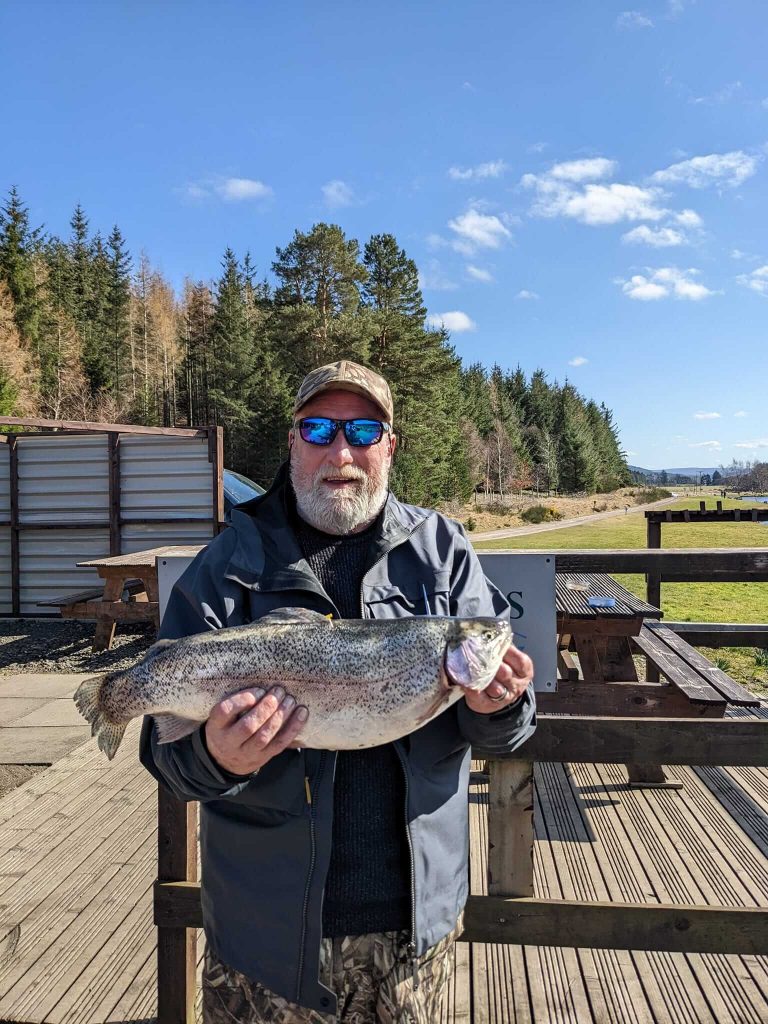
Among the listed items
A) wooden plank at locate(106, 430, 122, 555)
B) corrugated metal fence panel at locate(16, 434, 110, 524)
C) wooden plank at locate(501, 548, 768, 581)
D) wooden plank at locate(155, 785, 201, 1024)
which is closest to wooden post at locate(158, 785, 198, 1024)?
wooden plank at locate(155, 785, 201, 1024)

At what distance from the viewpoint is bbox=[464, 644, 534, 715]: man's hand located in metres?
1.85

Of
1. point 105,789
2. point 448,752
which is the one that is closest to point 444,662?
point 448,752

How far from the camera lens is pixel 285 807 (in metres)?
1.91

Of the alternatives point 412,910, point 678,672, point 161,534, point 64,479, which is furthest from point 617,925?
point 64,479

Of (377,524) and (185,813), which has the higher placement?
(377,524)

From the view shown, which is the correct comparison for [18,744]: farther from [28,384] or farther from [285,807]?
[28,384]

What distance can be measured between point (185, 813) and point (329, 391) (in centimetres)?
174

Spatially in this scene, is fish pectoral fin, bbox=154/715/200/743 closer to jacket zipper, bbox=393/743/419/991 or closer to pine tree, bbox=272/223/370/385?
jacket zipper, bbox=393/743/419/991

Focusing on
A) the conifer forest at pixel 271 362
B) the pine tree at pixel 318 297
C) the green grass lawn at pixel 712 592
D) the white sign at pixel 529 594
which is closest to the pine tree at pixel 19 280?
the conifer forest at pixel 271 362

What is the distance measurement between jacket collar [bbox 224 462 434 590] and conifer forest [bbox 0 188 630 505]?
123ft

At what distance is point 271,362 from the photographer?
49.3m

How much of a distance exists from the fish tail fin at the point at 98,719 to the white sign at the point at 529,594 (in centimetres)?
190

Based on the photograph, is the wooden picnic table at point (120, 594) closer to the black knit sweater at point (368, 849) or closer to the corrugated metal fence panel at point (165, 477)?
the corrugated metal fence panel at point (165, 477)

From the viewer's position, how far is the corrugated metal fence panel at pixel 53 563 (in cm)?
1202
